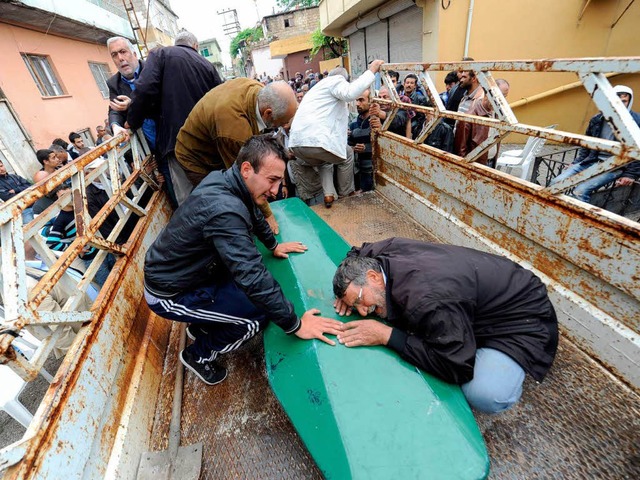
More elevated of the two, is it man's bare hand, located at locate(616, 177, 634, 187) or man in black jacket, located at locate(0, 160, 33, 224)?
man in black jacket, located at locate(0, 160, 33, 224)

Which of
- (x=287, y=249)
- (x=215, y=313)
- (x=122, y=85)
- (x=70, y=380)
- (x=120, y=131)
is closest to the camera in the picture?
(x=70, y=380)

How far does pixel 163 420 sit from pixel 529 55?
9113 millimetres

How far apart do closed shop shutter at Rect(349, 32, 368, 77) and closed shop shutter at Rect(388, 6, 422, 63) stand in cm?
227

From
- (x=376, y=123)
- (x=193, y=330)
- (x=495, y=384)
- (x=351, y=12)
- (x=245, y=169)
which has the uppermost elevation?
(x=351, y=12)

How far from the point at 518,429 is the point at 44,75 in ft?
42.2

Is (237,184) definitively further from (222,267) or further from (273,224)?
(273,224)

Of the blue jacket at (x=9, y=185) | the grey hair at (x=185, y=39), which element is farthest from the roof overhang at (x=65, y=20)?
the grey hair at (x=185, y=39)

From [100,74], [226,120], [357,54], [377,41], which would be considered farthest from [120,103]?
[100,74]

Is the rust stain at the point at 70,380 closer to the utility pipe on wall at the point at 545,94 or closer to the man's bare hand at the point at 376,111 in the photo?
the man's bare hand at the point at 376,111

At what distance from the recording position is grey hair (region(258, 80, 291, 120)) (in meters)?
2.41

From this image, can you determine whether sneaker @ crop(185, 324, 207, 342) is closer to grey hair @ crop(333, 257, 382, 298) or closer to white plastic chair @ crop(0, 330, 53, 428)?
white plastic chair @ crop(0, 330, 53, 428)

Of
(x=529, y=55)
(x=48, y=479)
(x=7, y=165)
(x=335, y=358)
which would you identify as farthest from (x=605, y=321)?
(x=7, y=165)

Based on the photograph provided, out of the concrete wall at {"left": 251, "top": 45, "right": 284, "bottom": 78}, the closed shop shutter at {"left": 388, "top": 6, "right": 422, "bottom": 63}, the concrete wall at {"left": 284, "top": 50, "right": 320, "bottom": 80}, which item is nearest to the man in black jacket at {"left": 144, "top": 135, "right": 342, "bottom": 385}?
the closed shop shutter at {"left": 388, "top": 6, "right": 422, "bottom": 63}

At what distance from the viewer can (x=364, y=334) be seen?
1.52 meters
